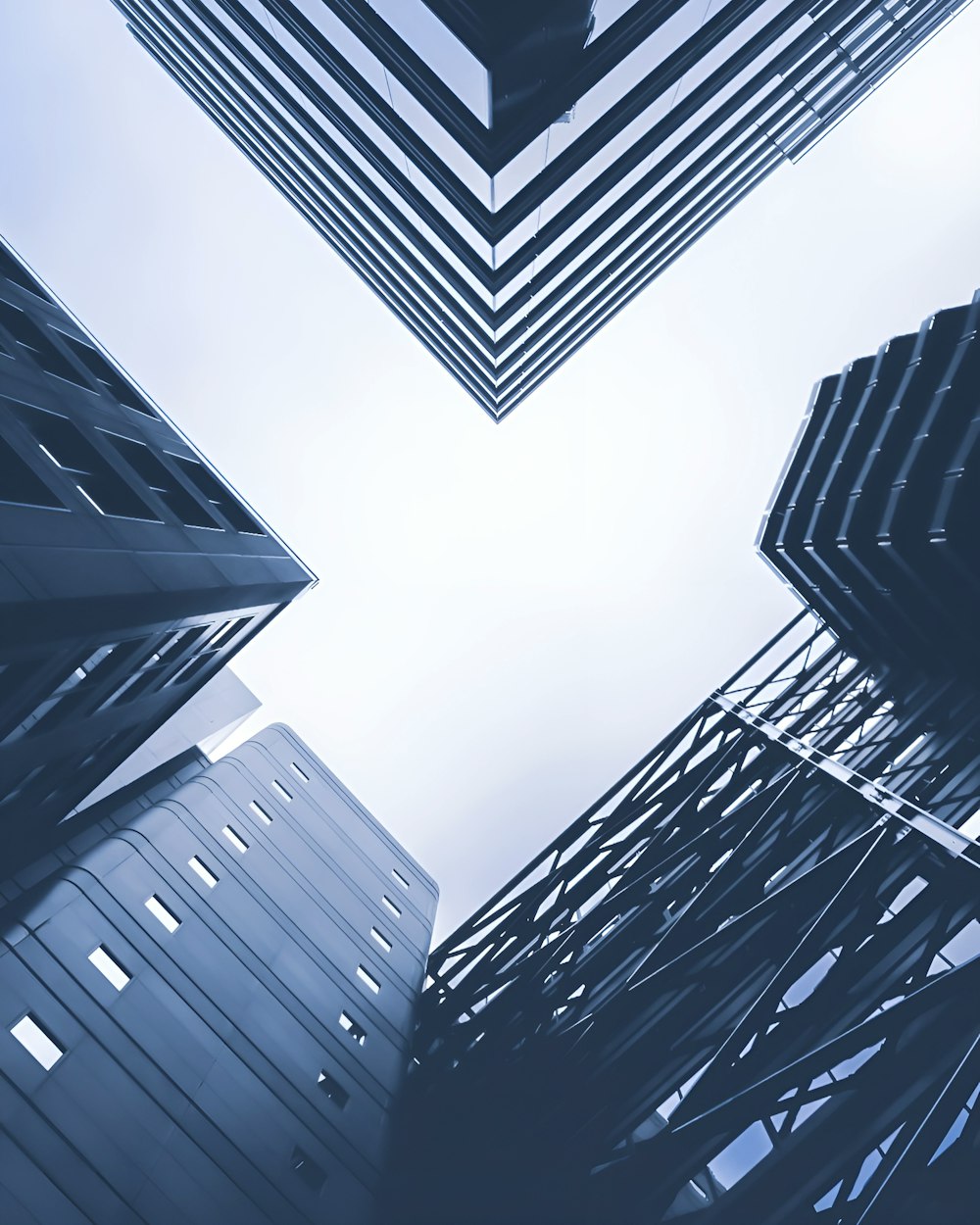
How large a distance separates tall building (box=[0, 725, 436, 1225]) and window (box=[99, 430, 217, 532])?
8.60m

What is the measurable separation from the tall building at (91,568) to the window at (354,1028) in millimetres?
9292

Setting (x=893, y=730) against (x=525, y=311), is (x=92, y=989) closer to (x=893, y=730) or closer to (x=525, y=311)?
(x=893, y=730)

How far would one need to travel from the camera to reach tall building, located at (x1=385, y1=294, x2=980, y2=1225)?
10.5 metres

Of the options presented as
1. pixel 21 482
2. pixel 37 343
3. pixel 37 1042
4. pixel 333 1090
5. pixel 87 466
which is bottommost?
pixel 333 1090

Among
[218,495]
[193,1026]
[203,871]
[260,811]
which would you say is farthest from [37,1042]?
[218,495]

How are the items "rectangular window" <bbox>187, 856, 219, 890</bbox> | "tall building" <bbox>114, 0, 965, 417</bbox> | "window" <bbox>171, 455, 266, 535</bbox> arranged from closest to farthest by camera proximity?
"tall building" <bbox>114, 0, 965, 417</bbox> → "rectangular window" <bbox>187, 856, 219, 890</bbox> → "window" <bbox>171, 455, 266, 535</bbox>

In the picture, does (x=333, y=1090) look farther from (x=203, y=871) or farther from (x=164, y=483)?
(x=164, y=483)

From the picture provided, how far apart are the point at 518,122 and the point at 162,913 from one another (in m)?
18.7

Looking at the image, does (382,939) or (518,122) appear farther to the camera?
(382,939)

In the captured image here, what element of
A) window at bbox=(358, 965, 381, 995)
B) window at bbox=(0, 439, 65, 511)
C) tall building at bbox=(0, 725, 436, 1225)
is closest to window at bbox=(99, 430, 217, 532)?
window at bbox=(0, 439, 65, 511)

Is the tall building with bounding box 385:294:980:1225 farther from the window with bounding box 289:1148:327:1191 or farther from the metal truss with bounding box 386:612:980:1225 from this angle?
the window with bounding box 289:1148:327:1191

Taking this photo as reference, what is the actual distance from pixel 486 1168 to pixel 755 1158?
5.77 m

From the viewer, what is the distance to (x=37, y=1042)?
14.2 m

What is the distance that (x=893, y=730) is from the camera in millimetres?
19750
